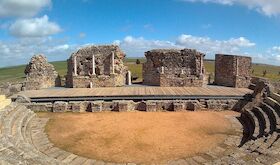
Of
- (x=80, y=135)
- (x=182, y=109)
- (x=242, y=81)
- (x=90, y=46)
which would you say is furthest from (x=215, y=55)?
(x=80, y=135)

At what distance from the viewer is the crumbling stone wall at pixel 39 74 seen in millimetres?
20203

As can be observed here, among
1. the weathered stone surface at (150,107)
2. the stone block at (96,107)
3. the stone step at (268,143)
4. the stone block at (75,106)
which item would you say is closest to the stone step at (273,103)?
the stone step at (268,143)

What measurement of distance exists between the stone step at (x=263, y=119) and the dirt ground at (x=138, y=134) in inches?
57.3

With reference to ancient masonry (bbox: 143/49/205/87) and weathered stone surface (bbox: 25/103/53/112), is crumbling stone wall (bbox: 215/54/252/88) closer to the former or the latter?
ancient masonry (bbox: 143/49/205/87)

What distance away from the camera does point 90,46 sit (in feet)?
73.0

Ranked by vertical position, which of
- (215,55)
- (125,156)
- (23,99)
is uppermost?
(215,55)

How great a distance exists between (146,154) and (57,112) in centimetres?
806

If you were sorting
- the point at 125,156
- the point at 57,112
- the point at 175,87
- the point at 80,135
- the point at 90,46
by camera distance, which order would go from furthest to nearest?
1. the point at 90,46
2. the point at 175,87
3. the point at 57,112
4. the point at 80,135
5. the point at 125,156

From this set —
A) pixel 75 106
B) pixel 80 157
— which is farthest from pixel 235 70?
pixel 80 157

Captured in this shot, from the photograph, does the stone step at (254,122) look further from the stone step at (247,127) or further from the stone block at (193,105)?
the stone block at (193,105)

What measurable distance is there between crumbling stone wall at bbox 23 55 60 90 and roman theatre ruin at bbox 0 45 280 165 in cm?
8

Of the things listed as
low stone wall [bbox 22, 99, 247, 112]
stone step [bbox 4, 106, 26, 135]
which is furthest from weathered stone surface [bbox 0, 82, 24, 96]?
stone step [bbox 4, 106, 26, 135]

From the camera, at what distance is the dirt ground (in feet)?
31.4

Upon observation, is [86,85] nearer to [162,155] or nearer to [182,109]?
[182,109]
